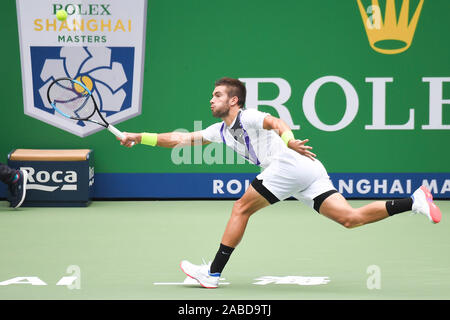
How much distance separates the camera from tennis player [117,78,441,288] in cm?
518

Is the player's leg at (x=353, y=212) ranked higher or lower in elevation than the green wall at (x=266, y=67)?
lower

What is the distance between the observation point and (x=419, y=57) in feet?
30.5

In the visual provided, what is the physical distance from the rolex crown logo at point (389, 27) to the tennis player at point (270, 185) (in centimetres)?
409

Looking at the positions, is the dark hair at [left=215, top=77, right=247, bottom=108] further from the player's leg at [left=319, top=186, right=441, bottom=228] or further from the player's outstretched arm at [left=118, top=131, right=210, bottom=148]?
the player's leg at [left=319, top=186, right=441, bottom=228]

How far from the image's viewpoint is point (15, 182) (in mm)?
8711

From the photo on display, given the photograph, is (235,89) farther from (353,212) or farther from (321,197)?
(353,212)

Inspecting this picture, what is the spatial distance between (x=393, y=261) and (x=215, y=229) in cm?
204

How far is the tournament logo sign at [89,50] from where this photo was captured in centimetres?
912

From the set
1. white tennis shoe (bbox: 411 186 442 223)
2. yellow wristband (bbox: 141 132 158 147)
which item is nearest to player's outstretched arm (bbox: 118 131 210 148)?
yellow wristband (bbox: 141 132 158 147)

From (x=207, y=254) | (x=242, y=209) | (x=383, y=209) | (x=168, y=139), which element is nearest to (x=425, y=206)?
(x=383, y=209)

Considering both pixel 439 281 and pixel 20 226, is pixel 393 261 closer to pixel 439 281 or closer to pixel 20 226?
pixel 439 281

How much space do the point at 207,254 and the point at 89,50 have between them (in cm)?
351

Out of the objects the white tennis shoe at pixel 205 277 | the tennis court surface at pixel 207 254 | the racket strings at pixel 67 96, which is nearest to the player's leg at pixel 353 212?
the tennis court surface at pixel 207 254

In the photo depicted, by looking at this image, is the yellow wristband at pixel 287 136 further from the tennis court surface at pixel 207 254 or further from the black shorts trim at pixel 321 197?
the tennis court surface at pixel 207 254
